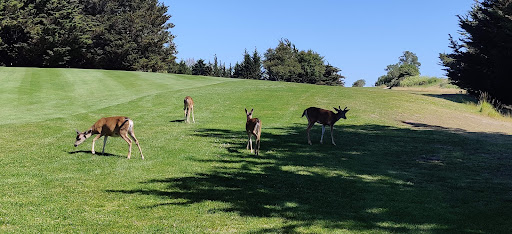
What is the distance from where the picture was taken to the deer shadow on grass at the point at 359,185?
7.98 metres

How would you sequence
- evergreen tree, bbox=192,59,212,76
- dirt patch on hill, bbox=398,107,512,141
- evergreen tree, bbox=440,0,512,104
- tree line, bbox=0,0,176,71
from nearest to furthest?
dirt patch on hill, bbox=398,107,512,141, evergreen tree, bbox=440,0,512,104, tree line, bbox=0,0,176,71, evergreen tree, bbox=192,59,212,76

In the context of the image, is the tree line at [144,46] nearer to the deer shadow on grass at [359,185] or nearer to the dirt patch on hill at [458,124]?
the dirt patch on hill at [458,124]

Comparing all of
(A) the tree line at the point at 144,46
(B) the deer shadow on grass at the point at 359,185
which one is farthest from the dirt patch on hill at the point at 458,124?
(A) the tree line at the point at 144,46

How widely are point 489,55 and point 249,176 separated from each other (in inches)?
1397

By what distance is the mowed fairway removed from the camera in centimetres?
768

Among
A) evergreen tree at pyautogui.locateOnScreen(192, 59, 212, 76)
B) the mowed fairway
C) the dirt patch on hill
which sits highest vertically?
evergreen tree at pyautogui.locateOnScreen(192, 59, 212, 76)

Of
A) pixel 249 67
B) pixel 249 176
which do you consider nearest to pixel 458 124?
pixel 249 176

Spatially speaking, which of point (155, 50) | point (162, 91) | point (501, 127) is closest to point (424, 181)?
point (501, 127)

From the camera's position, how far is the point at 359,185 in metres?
10.4

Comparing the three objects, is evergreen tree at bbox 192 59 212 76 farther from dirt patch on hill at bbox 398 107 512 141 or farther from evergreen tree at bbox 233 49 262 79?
dirt patch on hill at bbox 398 107 512 141

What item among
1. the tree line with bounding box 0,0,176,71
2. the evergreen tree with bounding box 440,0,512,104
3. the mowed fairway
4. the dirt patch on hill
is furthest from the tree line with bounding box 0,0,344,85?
the dirt patch on hill

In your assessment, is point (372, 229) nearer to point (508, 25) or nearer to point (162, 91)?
point (162, 91)

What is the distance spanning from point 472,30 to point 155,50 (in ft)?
Answer: 207

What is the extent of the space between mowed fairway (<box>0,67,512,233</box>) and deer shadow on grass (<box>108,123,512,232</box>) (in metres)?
0.04
